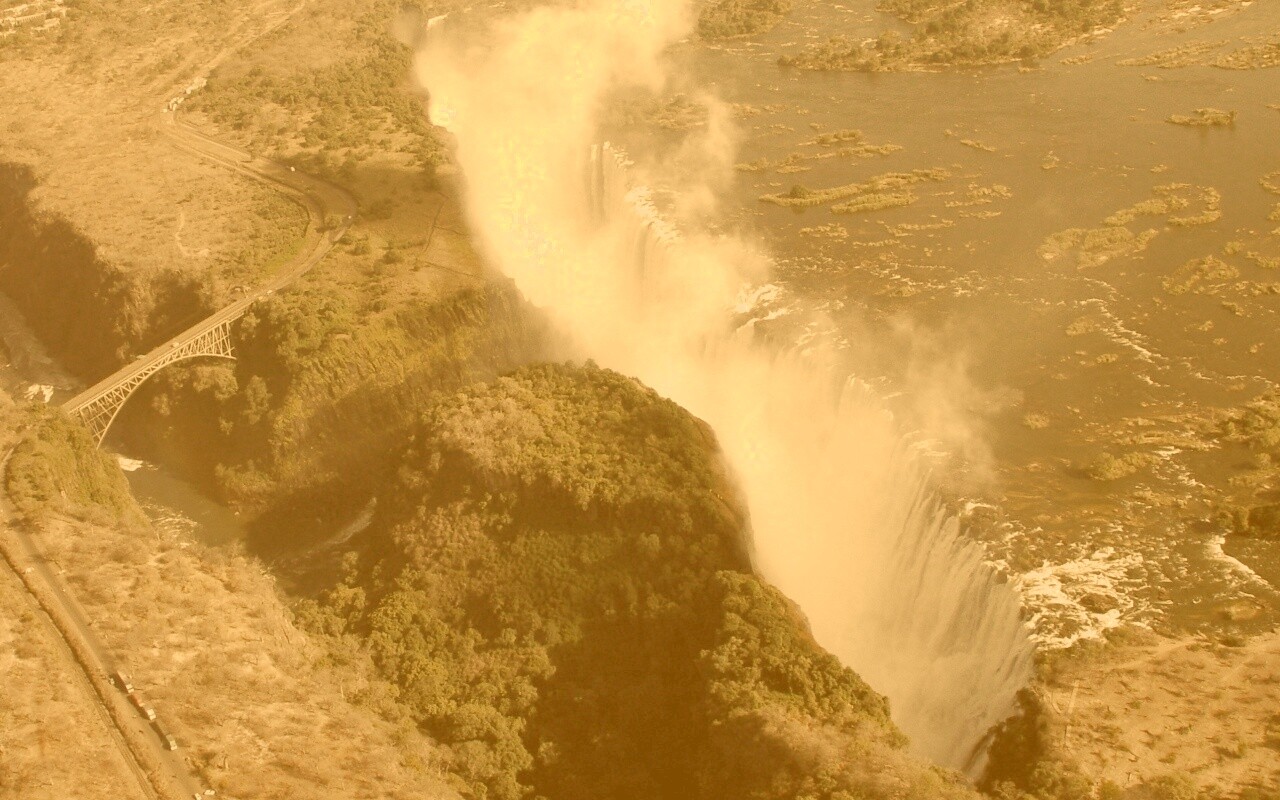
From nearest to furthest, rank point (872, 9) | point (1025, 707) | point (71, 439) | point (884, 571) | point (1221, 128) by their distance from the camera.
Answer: point (1025, 707) → point (884, 571) → point (71, 439) → point (1221, 128) → point (872, 9)

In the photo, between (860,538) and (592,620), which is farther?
(860,538)

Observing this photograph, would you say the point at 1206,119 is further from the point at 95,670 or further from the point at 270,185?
the point at 95,670

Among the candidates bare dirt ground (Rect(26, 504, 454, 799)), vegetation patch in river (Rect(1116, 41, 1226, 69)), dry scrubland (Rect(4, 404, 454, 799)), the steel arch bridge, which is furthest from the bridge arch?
vegetation patch in river (Rect(1116, 41, 1226, 69))

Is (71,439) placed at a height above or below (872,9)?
below

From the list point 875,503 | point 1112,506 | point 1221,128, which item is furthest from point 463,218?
point 1221,128

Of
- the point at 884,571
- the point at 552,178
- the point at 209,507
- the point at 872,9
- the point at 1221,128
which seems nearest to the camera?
the point at 884,571

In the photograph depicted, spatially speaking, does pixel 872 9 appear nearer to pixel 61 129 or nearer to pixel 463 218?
pixel 463 218

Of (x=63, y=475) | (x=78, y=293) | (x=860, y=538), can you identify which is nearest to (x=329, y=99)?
(x=78, y=293)
